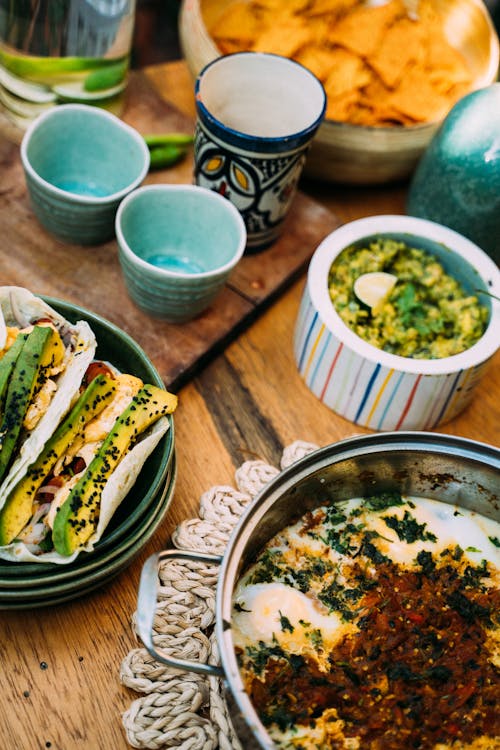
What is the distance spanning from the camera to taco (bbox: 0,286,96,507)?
1101mm

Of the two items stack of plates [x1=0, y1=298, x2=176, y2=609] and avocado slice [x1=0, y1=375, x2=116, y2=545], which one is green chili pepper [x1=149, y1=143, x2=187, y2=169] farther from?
avocado slice [x1=0, y1=375, x2=116, y2=545]

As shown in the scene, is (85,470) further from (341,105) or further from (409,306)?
(341,105)

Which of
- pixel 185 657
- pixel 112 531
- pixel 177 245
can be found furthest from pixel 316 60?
pixel 185 657

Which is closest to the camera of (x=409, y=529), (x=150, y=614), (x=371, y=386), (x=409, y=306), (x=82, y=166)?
(x=150, y=614)

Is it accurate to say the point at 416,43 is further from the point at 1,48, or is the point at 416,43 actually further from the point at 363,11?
the point at 1,48

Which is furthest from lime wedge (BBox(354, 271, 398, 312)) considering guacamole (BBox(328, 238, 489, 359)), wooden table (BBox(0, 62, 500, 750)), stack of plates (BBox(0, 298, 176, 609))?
stack of plates (BBox(0, 298, 176, 609))

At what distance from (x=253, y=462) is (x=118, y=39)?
995 mm

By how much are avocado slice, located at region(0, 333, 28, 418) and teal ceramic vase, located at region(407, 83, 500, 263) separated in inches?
36.5

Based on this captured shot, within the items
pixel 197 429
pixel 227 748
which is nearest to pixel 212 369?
pixel 197 429

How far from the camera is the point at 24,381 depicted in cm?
113

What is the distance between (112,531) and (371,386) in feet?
1.80

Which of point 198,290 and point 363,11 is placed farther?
point 363,11

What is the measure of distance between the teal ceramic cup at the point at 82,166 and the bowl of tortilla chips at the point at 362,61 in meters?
0.30

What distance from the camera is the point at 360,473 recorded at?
1249mm
